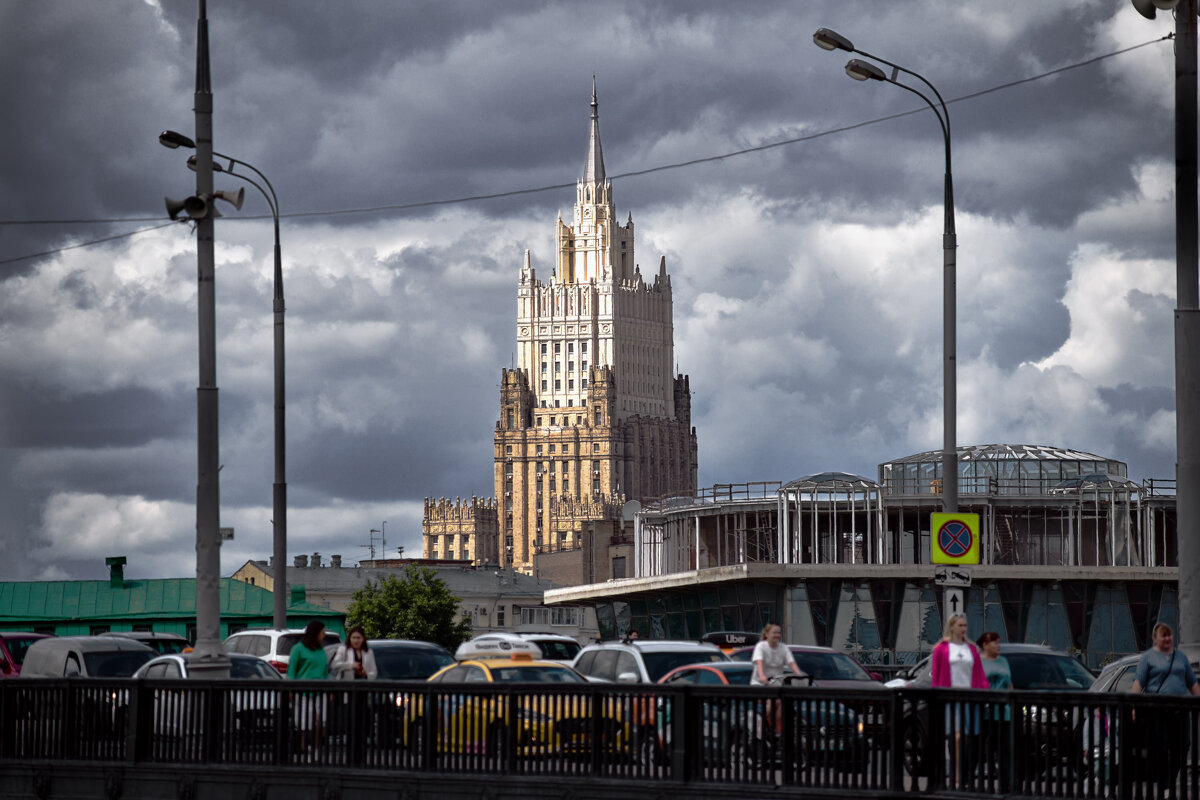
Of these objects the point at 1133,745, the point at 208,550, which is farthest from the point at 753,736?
the point at 208,550

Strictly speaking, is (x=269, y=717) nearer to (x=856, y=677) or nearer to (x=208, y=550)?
(x=208, y=550)

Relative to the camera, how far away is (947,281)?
29.9 m

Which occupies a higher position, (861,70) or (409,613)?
(861,70)

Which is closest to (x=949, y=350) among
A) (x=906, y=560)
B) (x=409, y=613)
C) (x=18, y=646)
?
(x=18, y=646)

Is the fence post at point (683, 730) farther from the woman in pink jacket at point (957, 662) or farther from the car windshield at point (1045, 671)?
the car windshield at point (1045, 671)

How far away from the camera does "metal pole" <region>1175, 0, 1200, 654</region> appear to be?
17.8 m

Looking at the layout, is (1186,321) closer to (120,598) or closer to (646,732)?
(646,732)

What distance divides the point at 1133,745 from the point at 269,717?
9.18 metres

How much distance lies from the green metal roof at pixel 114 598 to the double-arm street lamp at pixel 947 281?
234 ft

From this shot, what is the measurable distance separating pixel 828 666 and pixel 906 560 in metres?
52.8

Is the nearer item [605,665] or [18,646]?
[605,665]

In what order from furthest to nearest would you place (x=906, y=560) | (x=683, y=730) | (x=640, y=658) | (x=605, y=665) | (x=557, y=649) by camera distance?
(x=906, y=560)
(x=557, y=649)
(x=605, y=665)
(x=640, y=658)
(x=683, y=730)

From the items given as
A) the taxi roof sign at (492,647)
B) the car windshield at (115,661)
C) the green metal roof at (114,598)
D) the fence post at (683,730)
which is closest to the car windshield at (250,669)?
the car windshield at (115,661)

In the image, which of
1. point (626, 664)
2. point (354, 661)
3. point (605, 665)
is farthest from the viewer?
point (605, 665)
